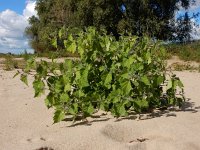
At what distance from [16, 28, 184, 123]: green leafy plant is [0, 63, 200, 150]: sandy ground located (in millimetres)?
158

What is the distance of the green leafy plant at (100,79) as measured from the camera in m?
4.31

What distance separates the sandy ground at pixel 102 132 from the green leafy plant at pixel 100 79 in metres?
0.16

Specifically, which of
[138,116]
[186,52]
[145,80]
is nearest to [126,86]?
[145,80]

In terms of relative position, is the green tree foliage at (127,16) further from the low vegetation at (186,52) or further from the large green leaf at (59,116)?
the large green leaf at (59,116)

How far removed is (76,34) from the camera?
4684 mm

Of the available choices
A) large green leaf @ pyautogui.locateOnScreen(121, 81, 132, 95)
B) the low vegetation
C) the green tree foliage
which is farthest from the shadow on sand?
the green tree foliage

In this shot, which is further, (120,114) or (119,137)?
(120,114)

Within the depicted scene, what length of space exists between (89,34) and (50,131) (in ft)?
3.55

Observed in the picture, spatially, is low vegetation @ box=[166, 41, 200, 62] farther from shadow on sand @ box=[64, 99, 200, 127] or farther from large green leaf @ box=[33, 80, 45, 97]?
large green leaf @ box=[33, 80, 45, 97]

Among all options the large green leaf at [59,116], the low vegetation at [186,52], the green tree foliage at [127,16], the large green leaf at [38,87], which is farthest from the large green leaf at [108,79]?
the green tree foliage at [127,16]

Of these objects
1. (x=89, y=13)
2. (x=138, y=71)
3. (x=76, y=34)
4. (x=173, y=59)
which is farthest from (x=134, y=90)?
(x=89, y=13)

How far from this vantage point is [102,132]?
3.93 meters

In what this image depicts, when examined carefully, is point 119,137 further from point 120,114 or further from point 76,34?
point 76,34

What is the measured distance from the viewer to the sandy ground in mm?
3623
